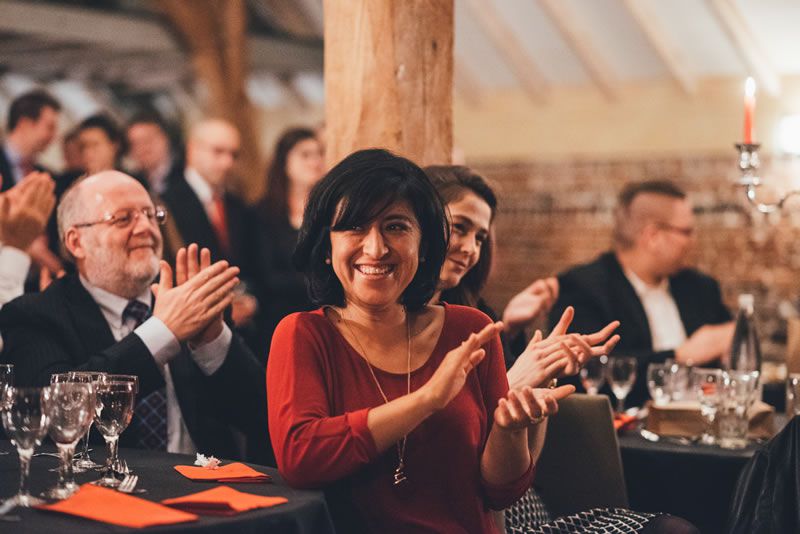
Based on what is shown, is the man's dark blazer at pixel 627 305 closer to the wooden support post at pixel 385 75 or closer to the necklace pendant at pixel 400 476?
the wooden support post at pixel 385 75

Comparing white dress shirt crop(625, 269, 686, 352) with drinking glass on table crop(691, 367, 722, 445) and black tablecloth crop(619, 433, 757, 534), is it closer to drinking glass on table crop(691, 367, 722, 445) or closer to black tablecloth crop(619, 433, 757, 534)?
drinking glass on table crop(691, 367, 722, 445)

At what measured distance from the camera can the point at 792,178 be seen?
8.12 meters

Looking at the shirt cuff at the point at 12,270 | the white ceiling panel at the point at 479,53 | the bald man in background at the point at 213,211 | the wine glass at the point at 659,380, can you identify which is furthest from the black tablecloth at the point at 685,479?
the white ceiling panel at the point at 479,53

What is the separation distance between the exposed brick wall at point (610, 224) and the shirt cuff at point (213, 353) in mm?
5719

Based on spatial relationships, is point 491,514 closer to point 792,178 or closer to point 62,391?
point 62,391

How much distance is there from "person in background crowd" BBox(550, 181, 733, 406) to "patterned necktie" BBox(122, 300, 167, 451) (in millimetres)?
1819

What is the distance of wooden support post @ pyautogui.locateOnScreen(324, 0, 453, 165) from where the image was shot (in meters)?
3.44

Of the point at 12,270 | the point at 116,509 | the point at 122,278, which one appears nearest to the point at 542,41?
the point at 12,270

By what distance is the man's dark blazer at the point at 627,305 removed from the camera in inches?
173

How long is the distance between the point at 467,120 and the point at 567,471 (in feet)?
24.2

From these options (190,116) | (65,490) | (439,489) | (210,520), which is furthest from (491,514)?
(190,116)

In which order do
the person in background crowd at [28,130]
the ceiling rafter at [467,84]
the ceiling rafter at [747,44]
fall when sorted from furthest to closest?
the ceiling rafter at [467,84]
the ceiling rafter at [747,44]
the person in background crowd at [28,130]

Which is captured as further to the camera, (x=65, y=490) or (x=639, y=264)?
(x=639, y=264)

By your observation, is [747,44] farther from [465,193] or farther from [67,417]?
[67,417]
